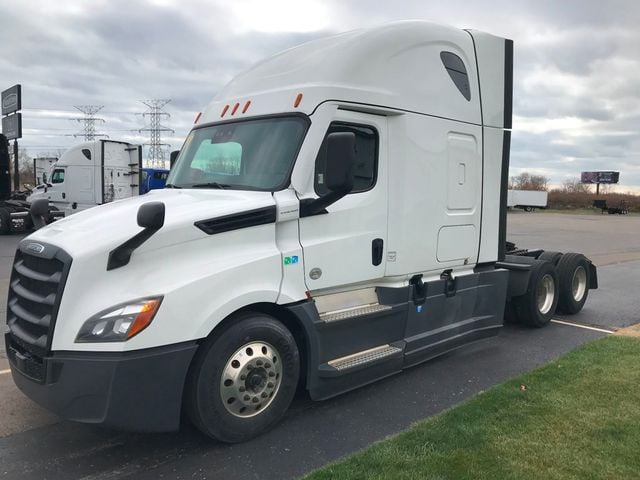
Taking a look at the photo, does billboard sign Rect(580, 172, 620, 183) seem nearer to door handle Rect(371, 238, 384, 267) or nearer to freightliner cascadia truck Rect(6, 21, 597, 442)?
freightliner cascadia truck Rect(6, 21, 597, 442)

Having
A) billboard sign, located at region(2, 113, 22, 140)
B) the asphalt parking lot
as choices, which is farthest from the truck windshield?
billboard sign, located at region(2, 113, 22, 140)

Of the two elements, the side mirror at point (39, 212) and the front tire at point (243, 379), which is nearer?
the front tire at point (243, 379)

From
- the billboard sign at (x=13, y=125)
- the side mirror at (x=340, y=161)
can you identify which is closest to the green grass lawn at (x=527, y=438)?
the side mirror at (x=340, y=161)

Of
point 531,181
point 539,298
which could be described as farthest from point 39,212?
point 531,181

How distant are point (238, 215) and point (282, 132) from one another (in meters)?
0.91

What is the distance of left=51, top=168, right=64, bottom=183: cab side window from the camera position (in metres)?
22.6

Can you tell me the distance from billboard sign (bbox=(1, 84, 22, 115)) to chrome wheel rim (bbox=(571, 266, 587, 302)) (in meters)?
26.8

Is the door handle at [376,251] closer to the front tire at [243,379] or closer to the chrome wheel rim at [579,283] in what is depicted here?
the front tire at [243,379]

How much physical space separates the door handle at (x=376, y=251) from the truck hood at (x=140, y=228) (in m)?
1.15

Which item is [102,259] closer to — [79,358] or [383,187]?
[79,358]

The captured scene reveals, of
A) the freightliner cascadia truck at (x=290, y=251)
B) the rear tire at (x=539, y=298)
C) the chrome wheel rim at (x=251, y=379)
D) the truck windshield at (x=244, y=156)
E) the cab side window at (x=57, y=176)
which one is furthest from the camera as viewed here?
the cab side window at (x=57, y=176)

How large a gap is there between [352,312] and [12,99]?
28.2m

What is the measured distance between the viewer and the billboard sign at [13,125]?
2628 centimetres

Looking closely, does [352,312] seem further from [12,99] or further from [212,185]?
[12,99]
